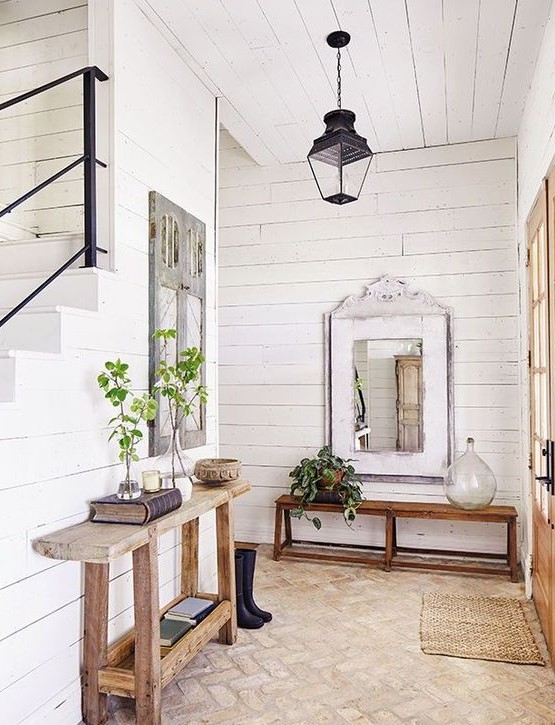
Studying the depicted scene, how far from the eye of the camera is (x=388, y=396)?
4.43 meters

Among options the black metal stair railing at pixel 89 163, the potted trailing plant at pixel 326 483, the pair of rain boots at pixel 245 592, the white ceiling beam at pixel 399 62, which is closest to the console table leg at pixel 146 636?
the pair of rain boots at pixel 245 592

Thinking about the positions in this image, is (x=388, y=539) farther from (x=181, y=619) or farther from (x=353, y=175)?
(x=353, y=175)

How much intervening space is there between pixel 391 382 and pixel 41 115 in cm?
277

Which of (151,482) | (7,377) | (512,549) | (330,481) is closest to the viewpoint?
(7,377)

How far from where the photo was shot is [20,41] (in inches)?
121

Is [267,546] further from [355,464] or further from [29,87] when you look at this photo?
[29,87]

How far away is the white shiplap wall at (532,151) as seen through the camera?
2787 mm

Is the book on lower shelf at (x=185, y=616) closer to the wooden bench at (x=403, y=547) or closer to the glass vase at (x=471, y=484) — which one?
the wooden bench at (x=403, y=547)

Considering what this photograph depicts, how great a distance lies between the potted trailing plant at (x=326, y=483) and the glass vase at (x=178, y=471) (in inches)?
63.9

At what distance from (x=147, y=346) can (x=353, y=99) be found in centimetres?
203

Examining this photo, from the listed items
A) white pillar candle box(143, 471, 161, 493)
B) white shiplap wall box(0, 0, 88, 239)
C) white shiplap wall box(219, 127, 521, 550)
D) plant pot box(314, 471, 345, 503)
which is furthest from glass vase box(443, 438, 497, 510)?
white shiplap wall box(0, 0, 88, 239)

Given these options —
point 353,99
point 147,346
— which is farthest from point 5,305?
point 353,99

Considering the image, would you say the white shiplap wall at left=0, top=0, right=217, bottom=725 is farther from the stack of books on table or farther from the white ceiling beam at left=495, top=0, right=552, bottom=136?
the white ceiling beam at left=495, top=0, right=552, bottom=136

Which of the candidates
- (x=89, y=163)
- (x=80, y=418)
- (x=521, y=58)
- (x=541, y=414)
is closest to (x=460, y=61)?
(x=521, y=58)
